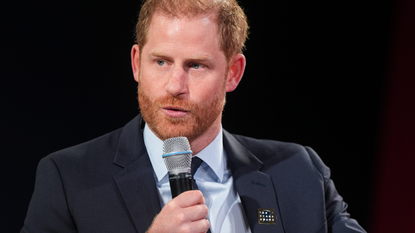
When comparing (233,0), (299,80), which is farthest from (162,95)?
(299,80)

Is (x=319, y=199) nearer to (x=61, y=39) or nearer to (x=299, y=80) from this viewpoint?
(x=299, y=80)

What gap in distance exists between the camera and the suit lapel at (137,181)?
1.64 metres

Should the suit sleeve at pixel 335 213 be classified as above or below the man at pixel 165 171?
below

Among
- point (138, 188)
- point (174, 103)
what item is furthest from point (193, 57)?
point (138, 188)

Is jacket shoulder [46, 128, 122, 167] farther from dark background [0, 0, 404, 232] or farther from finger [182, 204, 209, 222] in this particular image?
finger [182, 204, 209, 222]

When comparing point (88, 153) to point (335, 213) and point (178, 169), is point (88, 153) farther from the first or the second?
point (335, 213)

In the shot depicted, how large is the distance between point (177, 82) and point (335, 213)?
999 millimetres

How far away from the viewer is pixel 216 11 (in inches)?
69.2

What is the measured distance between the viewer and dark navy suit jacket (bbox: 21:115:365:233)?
163cm

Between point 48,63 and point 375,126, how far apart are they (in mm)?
1933

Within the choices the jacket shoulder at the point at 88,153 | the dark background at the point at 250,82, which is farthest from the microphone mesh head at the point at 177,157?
the dark background at the point at 250,82

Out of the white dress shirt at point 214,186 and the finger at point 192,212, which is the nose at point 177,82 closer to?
the white dress shirt at point 214,186

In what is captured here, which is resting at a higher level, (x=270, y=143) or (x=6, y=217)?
(x=270, y=143)

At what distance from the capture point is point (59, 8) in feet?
6.69
